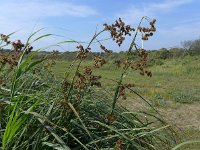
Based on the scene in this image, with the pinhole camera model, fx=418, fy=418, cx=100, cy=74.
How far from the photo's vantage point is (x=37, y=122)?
2.79 meters

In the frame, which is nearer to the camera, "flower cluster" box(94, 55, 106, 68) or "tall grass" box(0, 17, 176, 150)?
"tall grass" box(0, 17, 176, 150)

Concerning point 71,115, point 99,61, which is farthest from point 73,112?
point 99,61

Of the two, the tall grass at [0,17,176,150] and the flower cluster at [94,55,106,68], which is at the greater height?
the flower cluster at [94,55,106,68]

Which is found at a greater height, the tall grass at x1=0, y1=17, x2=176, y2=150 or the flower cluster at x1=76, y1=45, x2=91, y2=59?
the flower cluster at x1=76, y1=45, x2=91, y2=59

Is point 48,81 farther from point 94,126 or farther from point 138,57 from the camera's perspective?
point 138,57

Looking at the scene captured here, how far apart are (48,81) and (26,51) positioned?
0.63 metres

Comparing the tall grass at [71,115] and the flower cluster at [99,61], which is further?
the flower cluster at [99,61]

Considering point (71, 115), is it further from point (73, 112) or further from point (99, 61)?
point (99, 61)

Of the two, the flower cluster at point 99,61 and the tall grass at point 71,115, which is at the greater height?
the flower cluster at point 99,61

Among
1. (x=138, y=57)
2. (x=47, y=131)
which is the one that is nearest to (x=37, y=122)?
(x=47, y=131)

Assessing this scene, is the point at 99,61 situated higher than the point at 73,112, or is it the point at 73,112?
the point at 99,61

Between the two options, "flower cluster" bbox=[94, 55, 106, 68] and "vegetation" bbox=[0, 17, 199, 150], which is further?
"flower cluster" bbox=[94, 55, 106, 68]

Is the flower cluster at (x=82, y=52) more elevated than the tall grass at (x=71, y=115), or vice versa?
the flower cluster at (x=82, y=52)

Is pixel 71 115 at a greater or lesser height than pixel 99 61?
lesser
